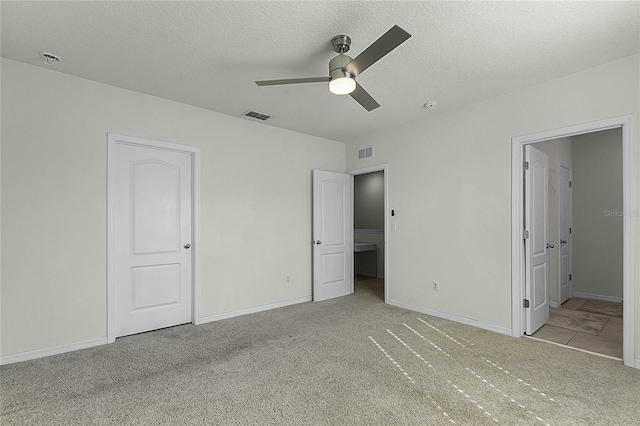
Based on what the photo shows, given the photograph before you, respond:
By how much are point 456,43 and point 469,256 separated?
2.33m

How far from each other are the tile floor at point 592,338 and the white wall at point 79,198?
3.49 meters

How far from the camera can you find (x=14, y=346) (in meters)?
2.67

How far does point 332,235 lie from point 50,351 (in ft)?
11.8

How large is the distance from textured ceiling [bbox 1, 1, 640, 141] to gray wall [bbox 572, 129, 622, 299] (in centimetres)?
287

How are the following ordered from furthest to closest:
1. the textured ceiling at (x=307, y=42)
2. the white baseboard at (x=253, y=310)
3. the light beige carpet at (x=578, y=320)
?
the white baseboard at (x=253, y=310) < the light beige carpet at (x=578, y=320) < the textured ceiling at (x=307, y=42)

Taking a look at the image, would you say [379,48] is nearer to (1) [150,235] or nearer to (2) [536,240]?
(2) [536,240]

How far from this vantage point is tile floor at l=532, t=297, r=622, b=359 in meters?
2.92

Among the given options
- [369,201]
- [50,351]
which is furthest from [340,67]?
[369,201]

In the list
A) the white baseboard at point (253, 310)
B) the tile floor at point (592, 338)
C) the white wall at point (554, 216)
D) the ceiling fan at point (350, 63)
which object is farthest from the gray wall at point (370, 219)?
the ceiling fan at point (350, 63)

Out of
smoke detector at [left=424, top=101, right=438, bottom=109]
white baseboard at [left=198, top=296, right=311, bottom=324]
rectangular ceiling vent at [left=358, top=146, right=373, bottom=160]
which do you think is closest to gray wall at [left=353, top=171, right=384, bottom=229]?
rectangular ceiling vent at [left=358, top=146, right=373, bottom=160]

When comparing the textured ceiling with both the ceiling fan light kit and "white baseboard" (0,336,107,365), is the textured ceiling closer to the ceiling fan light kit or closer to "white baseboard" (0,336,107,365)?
the ceiling fan light kit

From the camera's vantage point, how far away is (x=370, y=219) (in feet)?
22.7

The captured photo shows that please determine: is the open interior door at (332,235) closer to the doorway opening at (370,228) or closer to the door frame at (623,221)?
the doorway opening at (370,228)

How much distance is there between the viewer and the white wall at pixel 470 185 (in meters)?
2.81
